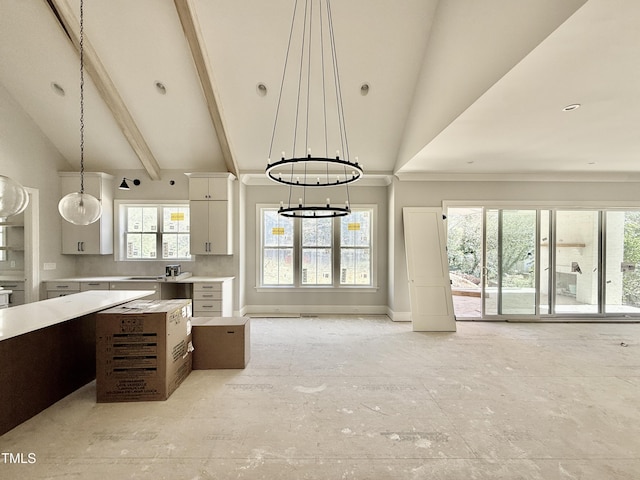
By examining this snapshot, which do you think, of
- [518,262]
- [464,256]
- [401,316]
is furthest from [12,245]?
[464,256]

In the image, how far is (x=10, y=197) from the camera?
2.12 m

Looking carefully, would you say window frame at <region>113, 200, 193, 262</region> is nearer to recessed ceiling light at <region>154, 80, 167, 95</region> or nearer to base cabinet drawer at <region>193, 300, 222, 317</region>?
base cabinet drawer at <region>193, 300, 222, 317</region>

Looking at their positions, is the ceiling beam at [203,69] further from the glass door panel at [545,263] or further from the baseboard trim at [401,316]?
the glass door panel at [545,263]

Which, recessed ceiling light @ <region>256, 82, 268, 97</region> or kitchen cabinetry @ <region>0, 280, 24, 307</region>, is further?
kitchen cabinetry @ <region>0, 280, 24, 307</region>

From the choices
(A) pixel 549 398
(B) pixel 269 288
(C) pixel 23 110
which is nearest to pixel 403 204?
(B) pixel 269 288

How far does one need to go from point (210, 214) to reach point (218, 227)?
266mm

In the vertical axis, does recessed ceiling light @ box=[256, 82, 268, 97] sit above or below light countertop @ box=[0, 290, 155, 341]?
above

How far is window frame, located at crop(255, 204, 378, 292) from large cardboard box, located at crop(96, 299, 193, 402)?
3.39m

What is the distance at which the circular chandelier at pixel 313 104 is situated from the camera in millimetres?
3716

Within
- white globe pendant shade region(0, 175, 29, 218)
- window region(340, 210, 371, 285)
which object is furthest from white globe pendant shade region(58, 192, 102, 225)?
window region(340, 210, 371, 285)

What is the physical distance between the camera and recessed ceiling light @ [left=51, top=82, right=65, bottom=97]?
4.57 meters

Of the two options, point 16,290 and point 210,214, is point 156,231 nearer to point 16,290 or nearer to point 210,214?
point 210,214

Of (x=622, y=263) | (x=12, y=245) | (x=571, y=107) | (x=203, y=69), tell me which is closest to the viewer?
(x=571, y=107)

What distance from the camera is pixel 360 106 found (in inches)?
185
